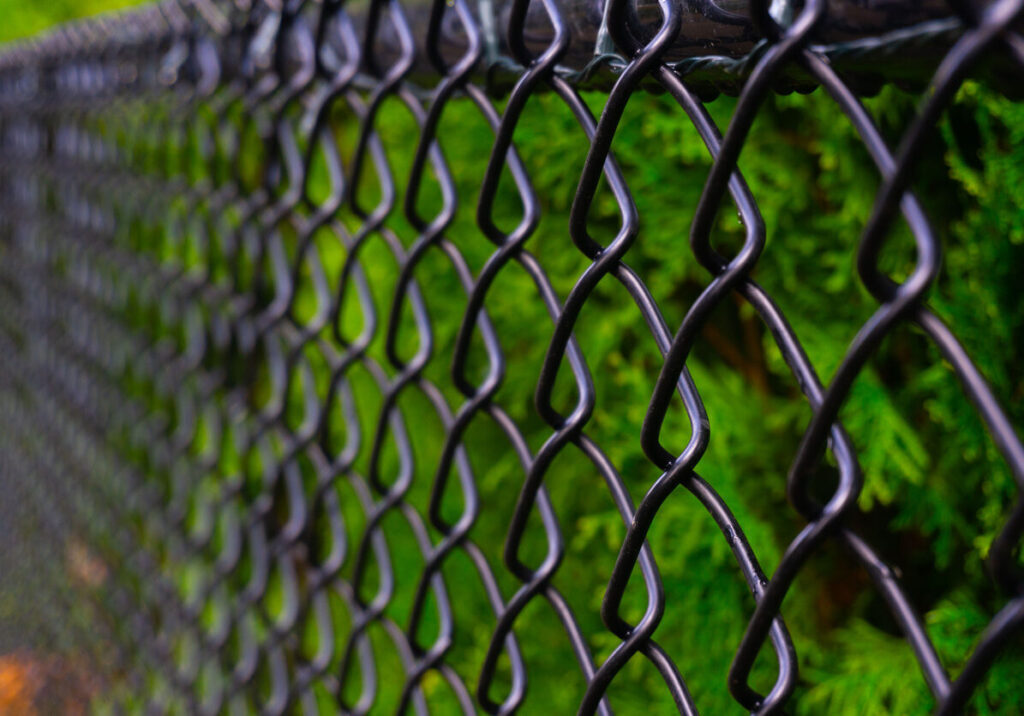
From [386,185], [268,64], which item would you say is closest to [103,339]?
[268,64]

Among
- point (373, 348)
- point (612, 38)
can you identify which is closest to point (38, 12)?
point (373, 348)

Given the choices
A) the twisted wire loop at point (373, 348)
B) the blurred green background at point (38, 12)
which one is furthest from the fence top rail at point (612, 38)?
the blurred green background at point (38, 12)

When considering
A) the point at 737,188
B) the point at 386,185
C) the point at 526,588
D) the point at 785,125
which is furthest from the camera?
the point at 785,125

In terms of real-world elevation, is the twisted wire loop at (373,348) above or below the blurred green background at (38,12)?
below

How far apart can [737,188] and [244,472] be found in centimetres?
126

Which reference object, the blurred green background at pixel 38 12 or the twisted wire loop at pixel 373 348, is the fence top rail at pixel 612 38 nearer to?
the twisted wire loop at pixel 373 348

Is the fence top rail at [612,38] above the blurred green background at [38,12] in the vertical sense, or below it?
below

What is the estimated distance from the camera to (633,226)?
2.22 feet

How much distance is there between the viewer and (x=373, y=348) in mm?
2031

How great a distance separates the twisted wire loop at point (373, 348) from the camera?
549mm

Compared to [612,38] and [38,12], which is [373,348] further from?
[38,12]

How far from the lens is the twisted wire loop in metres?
0.55

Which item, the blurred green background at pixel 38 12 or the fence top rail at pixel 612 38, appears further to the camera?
the blurred green background at pixel 38 12

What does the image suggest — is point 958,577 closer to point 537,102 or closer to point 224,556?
point 537,102
